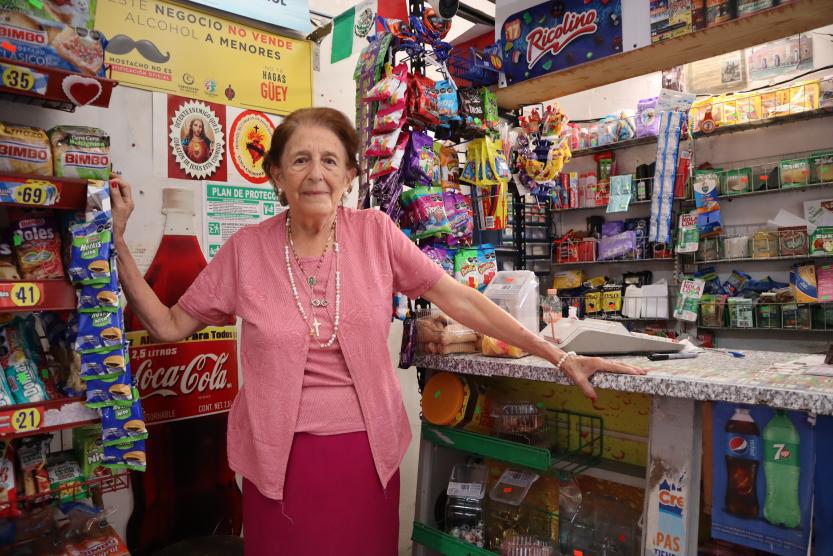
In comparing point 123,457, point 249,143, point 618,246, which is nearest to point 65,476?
point 123,457

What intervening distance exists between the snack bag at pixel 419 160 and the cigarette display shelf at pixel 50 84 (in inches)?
42.0

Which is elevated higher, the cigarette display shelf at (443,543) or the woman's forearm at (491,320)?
the woman's forearm at (491,320)

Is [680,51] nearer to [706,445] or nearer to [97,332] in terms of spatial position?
[706,445]

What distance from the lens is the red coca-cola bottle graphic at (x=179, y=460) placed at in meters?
2.36

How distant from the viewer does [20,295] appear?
1.39 meters

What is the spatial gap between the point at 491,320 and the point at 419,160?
786 millimetres

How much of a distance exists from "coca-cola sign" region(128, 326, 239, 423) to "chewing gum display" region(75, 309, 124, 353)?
0.86 m

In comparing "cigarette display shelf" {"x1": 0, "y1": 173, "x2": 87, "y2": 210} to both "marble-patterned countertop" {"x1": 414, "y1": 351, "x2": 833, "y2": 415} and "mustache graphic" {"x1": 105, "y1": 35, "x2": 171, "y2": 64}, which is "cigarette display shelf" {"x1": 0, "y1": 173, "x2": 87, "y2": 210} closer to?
"mustache graphic" {"x1": 105, "y1": 35, "x2": 171, "y2": 64}

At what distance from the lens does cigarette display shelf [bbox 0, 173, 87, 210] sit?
1.38m

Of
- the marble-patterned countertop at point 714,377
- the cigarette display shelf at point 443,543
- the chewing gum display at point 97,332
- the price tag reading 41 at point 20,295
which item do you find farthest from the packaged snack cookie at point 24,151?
the cigarette display shelf at point 443,543

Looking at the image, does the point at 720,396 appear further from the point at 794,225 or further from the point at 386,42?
the point at 794,225

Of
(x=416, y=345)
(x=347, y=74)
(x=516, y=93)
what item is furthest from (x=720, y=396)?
(x=347, y=74)

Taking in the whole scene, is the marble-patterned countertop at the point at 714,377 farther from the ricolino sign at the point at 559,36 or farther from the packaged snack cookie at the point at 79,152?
the ricolino sign at the point at 559,36

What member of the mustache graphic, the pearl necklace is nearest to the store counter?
the pearl necklace
